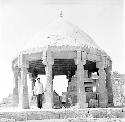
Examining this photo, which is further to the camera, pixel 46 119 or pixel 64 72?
pixel 64 72

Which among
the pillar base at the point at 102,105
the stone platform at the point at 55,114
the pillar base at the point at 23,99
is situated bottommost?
the stone platform at the point at 55,114

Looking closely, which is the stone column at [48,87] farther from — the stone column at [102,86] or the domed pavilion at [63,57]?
the stone column at [102,86]

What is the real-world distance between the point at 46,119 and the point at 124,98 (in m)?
16.8

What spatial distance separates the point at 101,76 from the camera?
798 inches

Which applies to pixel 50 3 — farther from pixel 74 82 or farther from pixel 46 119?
pixel 74 82

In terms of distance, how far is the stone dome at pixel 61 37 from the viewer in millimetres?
18891

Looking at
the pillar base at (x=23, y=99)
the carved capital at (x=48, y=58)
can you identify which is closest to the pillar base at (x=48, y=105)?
the pillar base at (x=23, y=99)

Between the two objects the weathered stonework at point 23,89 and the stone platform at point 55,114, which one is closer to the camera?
the stone platform at point 55,114

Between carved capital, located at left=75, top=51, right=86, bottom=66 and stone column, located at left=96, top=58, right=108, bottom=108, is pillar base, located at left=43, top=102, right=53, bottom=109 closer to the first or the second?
carved capital, located at left=75, top=51, right=86, bottom=66

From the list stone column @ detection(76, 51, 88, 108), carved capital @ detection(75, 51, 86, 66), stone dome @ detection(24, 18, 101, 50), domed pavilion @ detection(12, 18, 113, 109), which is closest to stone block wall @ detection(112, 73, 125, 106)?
domed pavilion @ detection(12, 18, 113, 109)

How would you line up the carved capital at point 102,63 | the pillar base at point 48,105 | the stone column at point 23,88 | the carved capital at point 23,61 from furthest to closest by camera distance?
the carved capital at point 102,63
the carved capital at point 23,61
the stone column at point 23,88
the pillar base at point 48,105

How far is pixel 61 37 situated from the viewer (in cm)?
1947

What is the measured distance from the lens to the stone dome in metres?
18.9

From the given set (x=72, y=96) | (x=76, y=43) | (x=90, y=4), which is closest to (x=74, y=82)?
(x=72, y=96)
